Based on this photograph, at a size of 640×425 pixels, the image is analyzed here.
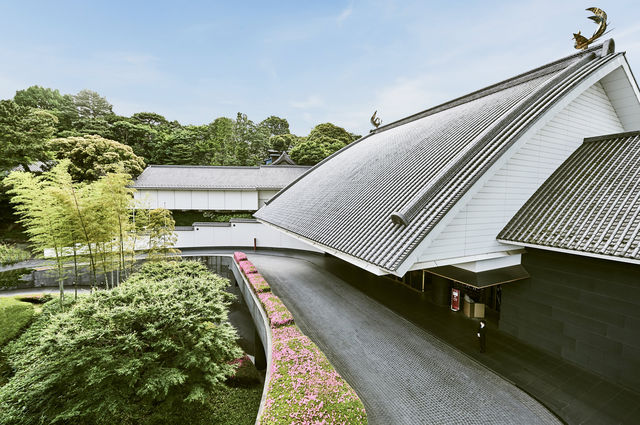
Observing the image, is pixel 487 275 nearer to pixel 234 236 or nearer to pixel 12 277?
pixel 234 236

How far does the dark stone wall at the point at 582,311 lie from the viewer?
515cm

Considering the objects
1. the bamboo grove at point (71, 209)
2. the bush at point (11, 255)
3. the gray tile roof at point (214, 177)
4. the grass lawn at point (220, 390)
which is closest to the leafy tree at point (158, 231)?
the bamboo grove at point (71, 209)

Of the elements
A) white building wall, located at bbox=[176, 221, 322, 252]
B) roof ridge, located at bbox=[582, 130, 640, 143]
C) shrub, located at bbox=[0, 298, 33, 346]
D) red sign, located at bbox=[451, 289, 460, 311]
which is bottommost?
shrub, located at bbox=[0, 298, 33, 346]

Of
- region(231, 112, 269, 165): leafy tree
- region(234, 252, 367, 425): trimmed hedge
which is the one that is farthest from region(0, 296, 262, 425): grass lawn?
region(231, 112, 269, 165): leafy tree

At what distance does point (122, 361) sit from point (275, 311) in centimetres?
386

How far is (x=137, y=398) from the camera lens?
5516mm

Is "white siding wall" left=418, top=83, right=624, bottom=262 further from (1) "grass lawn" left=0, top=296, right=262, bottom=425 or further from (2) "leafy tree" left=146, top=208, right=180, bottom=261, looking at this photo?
(2) "leafy tree" left=146, top=208, right=180, bottom=261

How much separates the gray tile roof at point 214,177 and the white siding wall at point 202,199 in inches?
22.6

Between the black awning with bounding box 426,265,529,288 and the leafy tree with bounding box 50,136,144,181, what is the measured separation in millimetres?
21691

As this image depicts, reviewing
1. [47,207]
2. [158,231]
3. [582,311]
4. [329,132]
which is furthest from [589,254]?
[329,132]

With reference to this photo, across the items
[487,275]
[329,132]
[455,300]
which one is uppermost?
[329,132]

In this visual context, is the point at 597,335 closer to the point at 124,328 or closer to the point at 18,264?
the point at 124,328

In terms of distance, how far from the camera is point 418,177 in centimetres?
733

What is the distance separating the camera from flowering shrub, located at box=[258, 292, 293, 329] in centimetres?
744
